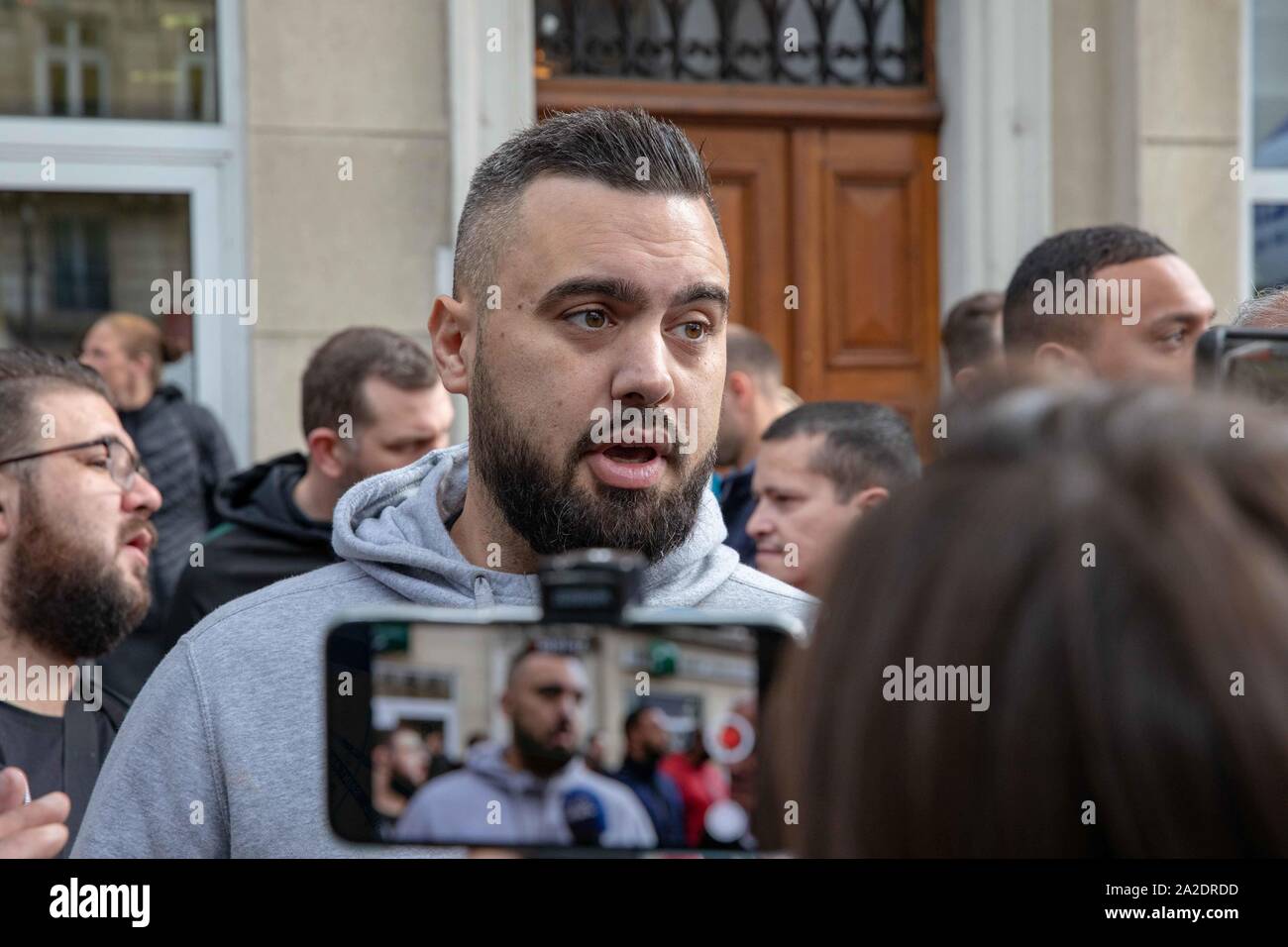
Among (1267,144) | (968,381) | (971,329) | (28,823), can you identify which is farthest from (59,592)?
(1267,144)

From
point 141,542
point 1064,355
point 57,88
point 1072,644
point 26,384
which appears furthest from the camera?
point 57,88

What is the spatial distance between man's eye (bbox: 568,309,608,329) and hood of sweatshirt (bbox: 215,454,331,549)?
2613mm

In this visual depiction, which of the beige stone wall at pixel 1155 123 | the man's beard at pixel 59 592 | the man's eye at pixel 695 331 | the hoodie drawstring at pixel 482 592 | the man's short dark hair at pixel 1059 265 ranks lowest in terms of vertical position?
the man's beard at pixel 59 592

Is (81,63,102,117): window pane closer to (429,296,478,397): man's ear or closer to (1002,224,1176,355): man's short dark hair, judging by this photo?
(1002,224,1176,355): man's short dark hair

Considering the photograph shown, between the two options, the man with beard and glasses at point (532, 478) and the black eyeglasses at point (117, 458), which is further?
the black eyeglasses at point (117, 458)

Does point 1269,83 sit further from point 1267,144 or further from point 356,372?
point 356,372

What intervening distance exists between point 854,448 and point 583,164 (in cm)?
197

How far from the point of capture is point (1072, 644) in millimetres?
751

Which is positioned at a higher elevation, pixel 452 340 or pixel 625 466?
pixel 452 340

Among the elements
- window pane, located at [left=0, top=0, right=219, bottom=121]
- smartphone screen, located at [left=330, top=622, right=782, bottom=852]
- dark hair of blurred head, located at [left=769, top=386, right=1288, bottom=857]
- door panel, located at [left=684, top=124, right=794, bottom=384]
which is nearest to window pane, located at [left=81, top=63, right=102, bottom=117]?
window pane, located at [left=0, top=0, right=219, bottom=121]

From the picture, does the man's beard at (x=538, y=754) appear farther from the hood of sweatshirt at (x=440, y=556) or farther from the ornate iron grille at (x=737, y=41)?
the ornate iron grille at (x=737, y=41)

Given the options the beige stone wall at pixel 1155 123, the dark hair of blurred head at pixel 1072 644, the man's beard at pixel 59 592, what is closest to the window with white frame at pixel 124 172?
the man's beard at pixel 59 592

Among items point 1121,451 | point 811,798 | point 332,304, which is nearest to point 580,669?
point 811,798

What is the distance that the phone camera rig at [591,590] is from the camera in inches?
35.9
